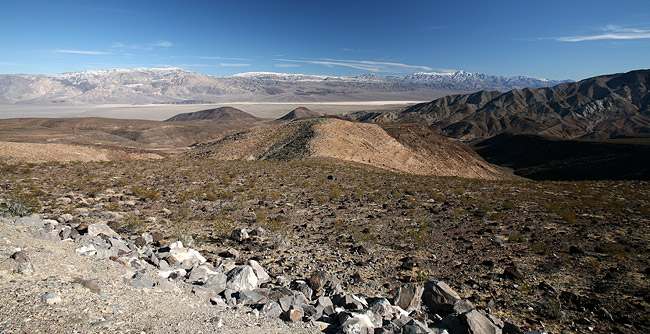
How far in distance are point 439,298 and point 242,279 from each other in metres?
3.60

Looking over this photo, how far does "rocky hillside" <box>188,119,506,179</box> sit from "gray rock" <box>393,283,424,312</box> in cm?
2194

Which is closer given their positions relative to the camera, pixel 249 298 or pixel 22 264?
pixel 22 264

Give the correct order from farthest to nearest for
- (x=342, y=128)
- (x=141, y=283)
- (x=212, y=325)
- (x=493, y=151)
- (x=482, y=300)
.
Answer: (x=493, y=151) < (x=342, y=128) < (x=482, y=300) < (x=141, y=283) < (x=212, y=325)

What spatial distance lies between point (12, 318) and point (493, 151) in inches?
4144

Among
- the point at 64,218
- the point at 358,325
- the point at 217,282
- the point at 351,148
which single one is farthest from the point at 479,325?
the point at 351,148

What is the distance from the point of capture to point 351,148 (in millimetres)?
33219

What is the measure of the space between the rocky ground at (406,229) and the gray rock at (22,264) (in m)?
0.39

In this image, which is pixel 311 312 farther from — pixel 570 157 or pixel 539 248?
pixel 570 157

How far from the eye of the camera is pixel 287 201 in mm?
13000

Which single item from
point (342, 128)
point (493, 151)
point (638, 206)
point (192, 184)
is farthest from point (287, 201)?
Answer: point (493, 151)

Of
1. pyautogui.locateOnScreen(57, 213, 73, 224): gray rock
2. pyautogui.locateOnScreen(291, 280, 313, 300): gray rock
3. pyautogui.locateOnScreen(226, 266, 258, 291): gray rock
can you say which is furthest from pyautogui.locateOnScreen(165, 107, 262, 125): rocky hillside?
pyautogui.locateOnScreen(291, 280, 313, 300): gray rock

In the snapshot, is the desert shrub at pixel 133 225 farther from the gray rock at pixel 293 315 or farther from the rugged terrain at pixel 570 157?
the rugged terrain at pixel 570 157

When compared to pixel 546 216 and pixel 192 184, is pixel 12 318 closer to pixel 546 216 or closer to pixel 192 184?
pixel 192 184

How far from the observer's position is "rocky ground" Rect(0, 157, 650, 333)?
6434 millimetres
